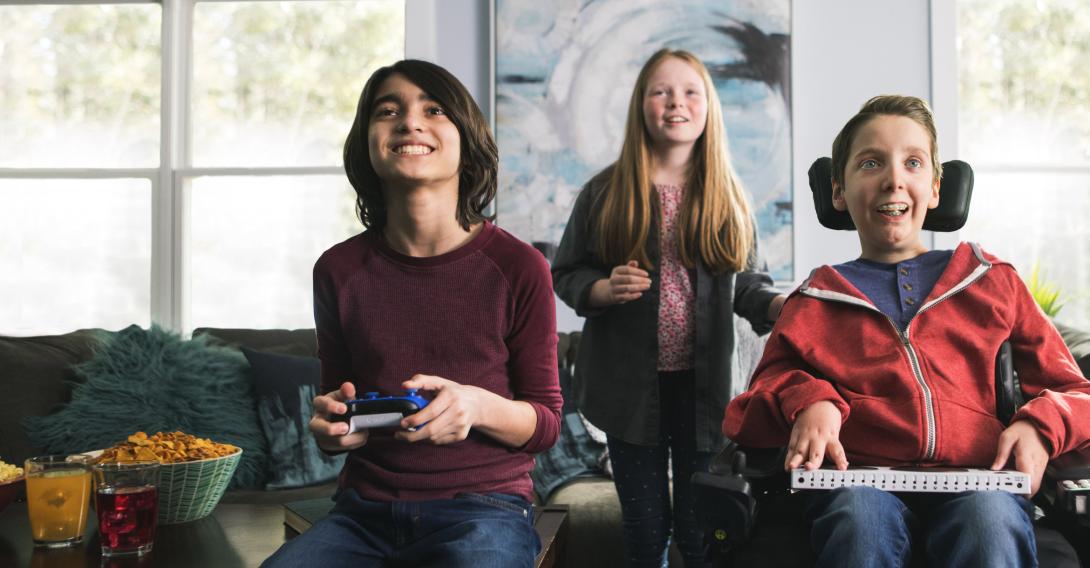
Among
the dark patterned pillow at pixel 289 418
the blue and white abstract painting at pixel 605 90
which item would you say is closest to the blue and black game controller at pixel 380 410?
the dark patterned pillow at pixel 289 418

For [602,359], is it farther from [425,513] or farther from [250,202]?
[250,202]

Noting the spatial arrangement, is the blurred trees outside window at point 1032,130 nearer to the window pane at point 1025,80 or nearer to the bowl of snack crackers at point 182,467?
the window pane at point 1025,80

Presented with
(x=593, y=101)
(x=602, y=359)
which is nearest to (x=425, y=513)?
(x=602, y=359)

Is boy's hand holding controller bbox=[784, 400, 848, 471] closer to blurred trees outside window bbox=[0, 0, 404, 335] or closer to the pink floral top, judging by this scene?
the pink floral top

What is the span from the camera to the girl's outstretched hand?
1931mm

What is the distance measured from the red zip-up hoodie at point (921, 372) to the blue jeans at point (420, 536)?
1.47 ft

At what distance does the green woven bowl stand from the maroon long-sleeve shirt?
0.38 meters

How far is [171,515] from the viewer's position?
172cm

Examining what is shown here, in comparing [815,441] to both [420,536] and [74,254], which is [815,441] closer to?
[420,536]

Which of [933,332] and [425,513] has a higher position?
[933,332]

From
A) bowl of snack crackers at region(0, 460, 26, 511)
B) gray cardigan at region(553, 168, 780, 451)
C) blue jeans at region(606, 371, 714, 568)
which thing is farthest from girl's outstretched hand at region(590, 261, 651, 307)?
bowl of snack crackers at region(0, 460, 26, 511)

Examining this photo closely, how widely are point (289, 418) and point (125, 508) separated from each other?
52.3 inches

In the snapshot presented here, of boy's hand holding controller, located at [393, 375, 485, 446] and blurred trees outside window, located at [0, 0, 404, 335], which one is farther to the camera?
blurred trees outside window, located at [0, 0, 404, 335]

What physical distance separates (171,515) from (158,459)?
0.41 feet
